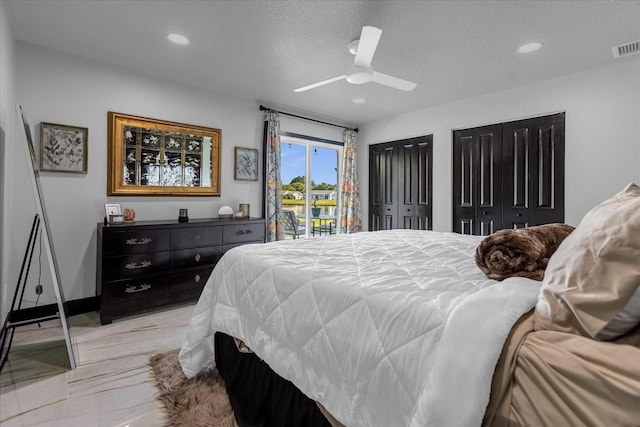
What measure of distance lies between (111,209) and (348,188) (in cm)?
367

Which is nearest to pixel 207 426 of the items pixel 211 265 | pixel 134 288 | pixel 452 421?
pixel 452 421

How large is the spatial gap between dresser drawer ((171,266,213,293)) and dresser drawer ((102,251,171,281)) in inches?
6.5

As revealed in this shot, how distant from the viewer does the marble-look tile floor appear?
5.46 feet

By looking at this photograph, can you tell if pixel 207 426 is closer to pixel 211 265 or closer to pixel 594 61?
pixel 211 265

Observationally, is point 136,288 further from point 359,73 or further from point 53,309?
point 359,73

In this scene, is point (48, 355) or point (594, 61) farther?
point (594, 61)

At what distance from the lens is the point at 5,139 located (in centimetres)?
247

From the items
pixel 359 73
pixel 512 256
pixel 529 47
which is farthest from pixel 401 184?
pixel 512 256

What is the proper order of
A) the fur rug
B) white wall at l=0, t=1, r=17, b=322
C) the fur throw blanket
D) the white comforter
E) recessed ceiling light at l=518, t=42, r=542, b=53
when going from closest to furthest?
the white comforter, the fur throw blanket, the fur rug, white wall at l=0, t=1, r=17, b=322, recessed ceiling light at l=518, t=42, r=542, b=53

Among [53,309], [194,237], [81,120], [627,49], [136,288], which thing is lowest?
[53,309]

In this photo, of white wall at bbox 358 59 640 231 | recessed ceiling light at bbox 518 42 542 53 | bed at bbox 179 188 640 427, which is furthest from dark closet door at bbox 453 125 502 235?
bed at bbox 179 188 640 427

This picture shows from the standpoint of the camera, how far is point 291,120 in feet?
16.4

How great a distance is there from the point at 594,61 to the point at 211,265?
4598 mm

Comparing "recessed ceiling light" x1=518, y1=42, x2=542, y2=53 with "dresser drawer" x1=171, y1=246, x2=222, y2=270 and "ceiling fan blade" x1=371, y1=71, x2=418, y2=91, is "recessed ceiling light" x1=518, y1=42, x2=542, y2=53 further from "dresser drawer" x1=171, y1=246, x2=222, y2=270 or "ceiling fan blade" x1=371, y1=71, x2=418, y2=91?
"dresser drawer" x1=171, y1=246, x2=222, y2=270
